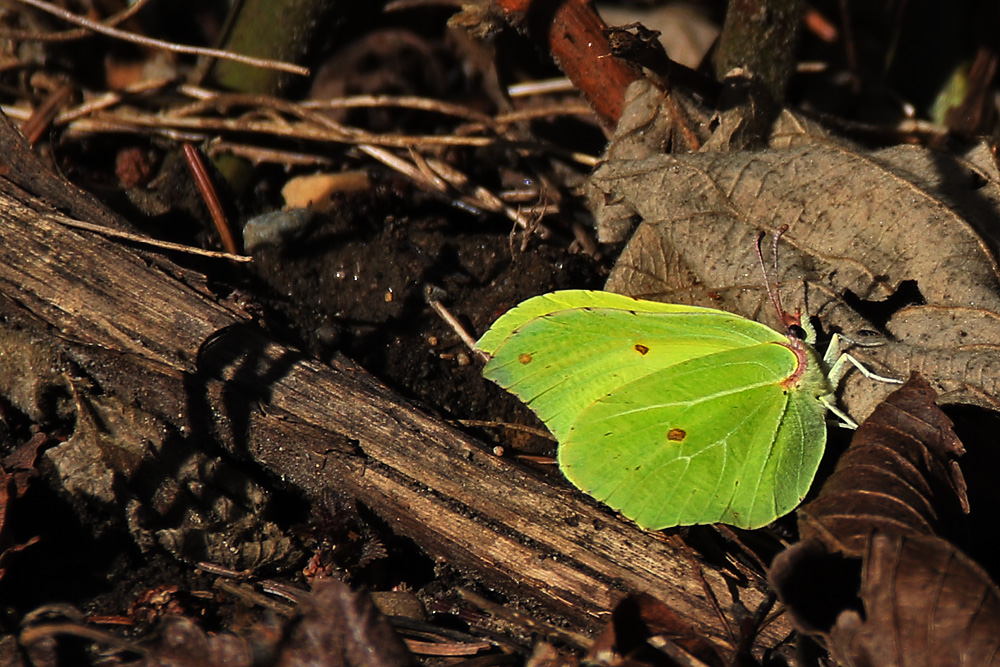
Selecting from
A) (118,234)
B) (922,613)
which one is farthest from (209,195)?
(922,613)

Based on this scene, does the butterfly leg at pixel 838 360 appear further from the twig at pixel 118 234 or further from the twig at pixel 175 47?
the twig at pixel 175 47

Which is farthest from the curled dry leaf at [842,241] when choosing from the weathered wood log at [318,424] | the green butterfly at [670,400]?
the weathered wood log at [318,424]

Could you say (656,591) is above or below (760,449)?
below

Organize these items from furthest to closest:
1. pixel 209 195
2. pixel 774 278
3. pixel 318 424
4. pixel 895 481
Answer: pixel 209 195, pixel 774 278, pixel 318 424, pixel 895 481

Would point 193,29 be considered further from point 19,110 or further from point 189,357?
point 189,357

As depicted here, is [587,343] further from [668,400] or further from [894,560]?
[894,560]

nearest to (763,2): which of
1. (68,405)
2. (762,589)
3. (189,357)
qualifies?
(762,589)

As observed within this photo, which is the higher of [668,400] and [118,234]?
[118,234]
